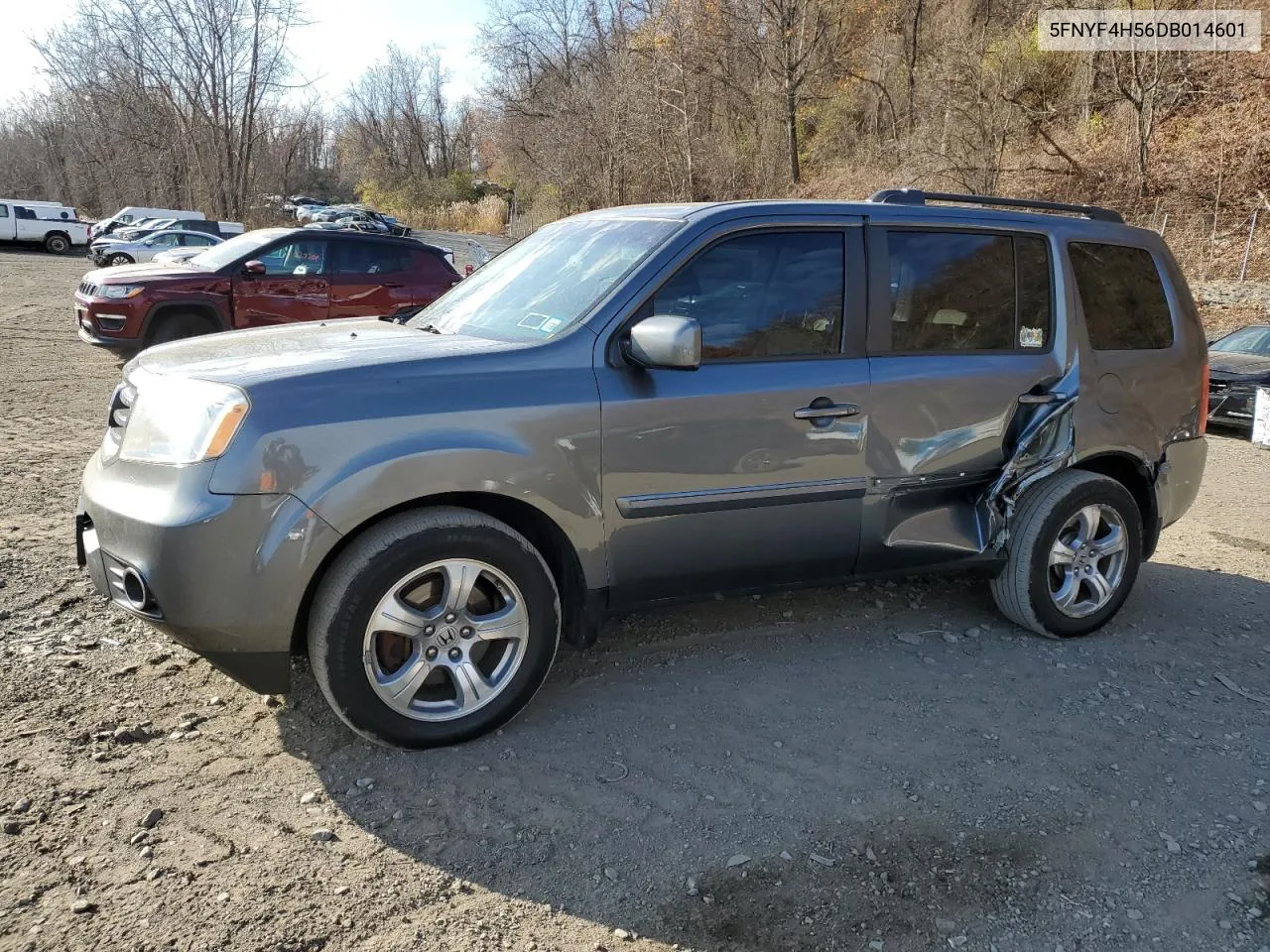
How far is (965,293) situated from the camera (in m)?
4.21

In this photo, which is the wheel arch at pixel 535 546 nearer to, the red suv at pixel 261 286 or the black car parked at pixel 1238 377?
the red suv at pixel 261 286

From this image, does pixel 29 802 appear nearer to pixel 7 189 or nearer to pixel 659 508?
pixel 659 508

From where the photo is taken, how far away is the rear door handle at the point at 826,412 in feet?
12.2

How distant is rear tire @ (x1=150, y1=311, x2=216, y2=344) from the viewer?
10.3 m

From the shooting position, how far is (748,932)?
2.54 meters

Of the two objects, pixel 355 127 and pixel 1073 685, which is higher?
pixel 355 127

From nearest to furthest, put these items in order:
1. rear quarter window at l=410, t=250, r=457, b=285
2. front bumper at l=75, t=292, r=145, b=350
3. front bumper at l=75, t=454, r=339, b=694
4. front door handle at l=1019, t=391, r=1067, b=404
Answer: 1. front bumper at l=75, t=454, r=339, b=694
2. front door handle at l=1019, t=391, r=1067, b=404
3. front bumper at l=75, t=292, r=145, b=350
4. rear quarter window at l=410, t=250, r=457, b=285

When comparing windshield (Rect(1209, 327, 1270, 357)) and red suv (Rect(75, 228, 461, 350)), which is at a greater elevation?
red suv (Rect(75, 228, 461, 350))

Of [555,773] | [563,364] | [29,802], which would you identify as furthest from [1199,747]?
[29,802]

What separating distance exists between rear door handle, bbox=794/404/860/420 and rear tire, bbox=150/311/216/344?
8.57 metres

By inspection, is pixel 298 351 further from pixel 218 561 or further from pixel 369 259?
pixel 369 259

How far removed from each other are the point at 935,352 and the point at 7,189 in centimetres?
7136

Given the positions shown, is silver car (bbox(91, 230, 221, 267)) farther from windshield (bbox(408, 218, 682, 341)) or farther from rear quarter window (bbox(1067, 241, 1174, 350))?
rear quarter window (bbox(1067, 241, 1174, 350))

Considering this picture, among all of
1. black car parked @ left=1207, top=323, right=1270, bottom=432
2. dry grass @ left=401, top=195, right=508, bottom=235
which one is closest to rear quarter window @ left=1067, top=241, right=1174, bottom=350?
black car parked @ left=1207, top=323, right=1270, bottom=432
